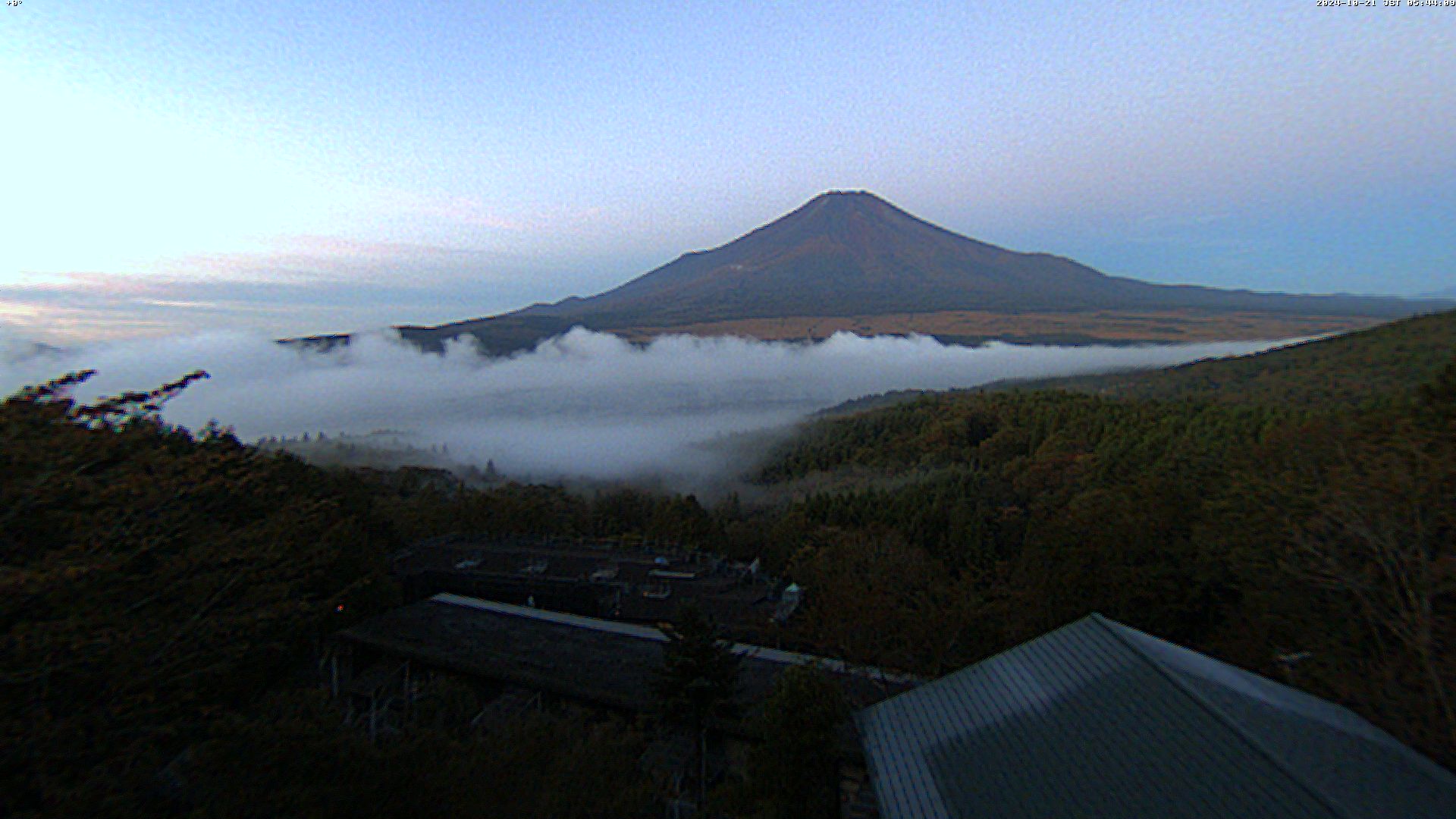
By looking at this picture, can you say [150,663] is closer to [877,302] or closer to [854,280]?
[877,302]

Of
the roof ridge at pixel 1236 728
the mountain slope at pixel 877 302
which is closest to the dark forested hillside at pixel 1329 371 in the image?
the roof ridge at pixel 1236 728

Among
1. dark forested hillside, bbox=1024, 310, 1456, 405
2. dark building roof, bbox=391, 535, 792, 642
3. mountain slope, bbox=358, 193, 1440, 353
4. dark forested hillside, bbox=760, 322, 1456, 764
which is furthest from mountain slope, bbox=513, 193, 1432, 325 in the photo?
dark forested hillside, bbox=760, 322, 1456, 764

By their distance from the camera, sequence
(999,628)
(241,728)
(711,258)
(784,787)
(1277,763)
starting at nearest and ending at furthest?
(241,728)
(1277,763)
(784,787)
(999,628)
(711,258)

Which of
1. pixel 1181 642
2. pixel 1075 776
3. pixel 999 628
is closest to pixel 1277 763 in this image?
pixel 1075 776

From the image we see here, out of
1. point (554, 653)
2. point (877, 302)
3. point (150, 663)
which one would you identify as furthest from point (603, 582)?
point (877, 302)

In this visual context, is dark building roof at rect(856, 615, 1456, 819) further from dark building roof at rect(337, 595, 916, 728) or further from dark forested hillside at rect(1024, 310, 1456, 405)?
dark forested hillside at rect(1024, 310, 1456, 405)

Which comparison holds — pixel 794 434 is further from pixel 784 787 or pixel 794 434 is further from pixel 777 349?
pixel 784 787
